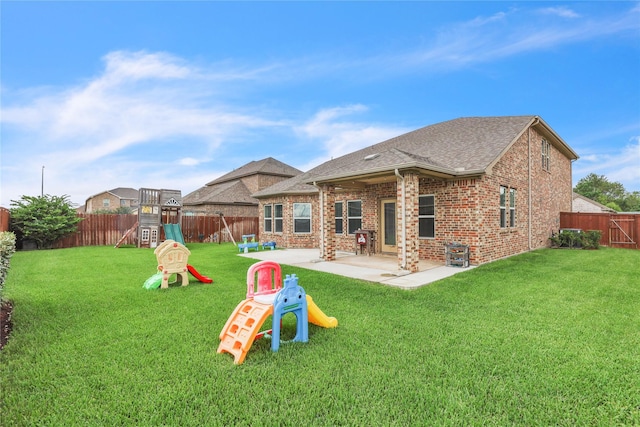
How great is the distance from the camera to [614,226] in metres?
15.1

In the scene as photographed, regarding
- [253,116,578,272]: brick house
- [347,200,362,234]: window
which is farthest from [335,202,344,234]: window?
[347,200,362,234]: window

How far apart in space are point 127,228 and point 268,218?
8.35 meters

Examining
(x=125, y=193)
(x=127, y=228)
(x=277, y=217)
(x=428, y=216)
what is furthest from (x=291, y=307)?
(x=125, y=193)

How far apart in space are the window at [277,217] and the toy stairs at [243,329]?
12804 mm

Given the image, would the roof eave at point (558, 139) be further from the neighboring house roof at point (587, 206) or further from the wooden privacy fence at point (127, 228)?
the neighboring house roof at point (587, 206)

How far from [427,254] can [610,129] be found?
67.1ft

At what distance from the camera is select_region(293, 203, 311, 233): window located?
1565 cm

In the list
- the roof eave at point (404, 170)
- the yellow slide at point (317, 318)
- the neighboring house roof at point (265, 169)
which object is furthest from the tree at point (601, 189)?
the yellow slide at point (317, 318)

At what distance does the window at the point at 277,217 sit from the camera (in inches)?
658

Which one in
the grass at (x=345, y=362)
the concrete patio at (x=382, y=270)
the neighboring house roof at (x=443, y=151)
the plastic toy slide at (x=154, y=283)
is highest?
the neighboring house roof at (x=443, y=151)

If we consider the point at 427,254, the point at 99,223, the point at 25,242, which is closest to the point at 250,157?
the point at 99,223

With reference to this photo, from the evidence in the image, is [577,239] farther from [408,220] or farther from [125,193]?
[125,193]

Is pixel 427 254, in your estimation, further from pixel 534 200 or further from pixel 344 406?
pixel 344 406

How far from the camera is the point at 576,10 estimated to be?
392 inches
